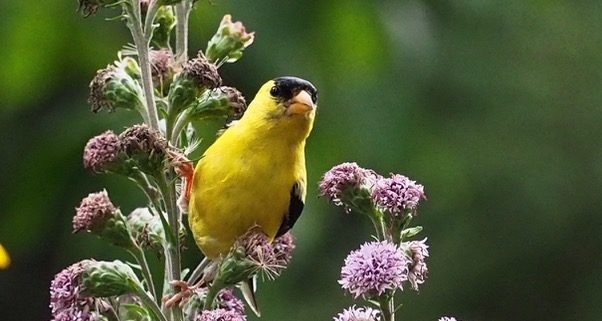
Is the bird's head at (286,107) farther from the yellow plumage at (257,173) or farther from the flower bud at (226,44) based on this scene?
the flower bud at (226,44)

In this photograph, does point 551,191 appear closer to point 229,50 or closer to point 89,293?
point 229,50

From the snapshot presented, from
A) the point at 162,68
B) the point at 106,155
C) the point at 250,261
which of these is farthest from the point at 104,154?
the point at 250,261

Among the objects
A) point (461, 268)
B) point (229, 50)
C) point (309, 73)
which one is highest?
point (229, 50)

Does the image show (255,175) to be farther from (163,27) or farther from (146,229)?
(163,27)

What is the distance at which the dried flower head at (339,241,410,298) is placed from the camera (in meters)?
2.03

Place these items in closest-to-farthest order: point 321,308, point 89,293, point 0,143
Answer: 1. point 89,293
2. point 0,143
3. point 321,308

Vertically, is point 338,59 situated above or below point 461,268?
above

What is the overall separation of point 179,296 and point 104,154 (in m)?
0.31

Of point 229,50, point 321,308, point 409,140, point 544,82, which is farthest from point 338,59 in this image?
point 544,82

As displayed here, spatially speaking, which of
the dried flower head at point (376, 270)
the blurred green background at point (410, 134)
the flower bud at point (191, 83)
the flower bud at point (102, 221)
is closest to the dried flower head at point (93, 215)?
the flower bud at point (102, 221)

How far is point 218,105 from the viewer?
2.35m

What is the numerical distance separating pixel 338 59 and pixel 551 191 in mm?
2319

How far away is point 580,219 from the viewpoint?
5.82 metres

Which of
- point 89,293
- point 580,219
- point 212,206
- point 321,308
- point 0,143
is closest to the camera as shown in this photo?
point 89,293
